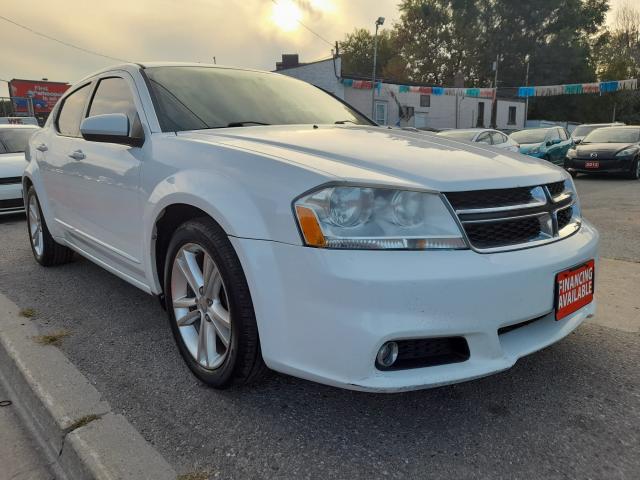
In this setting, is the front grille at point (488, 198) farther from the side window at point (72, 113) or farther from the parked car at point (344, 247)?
the side window at point (72, 113)

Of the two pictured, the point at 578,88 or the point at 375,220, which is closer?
the point at 375,220

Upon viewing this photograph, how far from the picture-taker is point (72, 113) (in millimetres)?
4047

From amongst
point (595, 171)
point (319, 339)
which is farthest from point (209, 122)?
point (595, 171)

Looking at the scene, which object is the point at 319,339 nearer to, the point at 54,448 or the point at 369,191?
the point at 369,191

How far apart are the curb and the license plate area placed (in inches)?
63.4

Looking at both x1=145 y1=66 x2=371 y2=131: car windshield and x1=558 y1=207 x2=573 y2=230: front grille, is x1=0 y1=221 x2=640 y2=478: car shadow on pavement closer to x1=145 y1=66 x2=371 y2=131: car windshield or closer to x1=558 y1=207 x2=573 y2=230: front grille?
x1=558 y1=207 x2=573 y2=230: front grille

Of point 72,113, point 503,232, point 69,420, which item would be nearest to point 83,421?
point 69,420

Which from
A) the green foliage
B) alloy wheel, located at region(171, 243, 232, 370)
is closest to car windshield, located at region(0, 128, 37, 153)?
alloy wheel, located at region(171, 243, 232, 370)

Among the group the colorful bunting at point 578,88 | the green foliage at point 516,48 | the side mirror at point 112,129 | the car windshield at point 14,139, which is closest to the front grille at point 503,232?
the side mirror at point 112,129

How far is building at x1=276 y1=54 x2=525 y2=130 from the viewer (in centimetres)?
2438

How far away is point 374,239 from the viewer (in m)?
1.81

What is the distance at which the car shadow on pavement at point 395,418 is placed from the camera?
1862mm

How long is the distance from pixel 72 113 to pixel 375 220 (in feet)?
10.4

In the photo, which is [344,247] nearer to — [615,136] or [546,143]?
[546,143]
